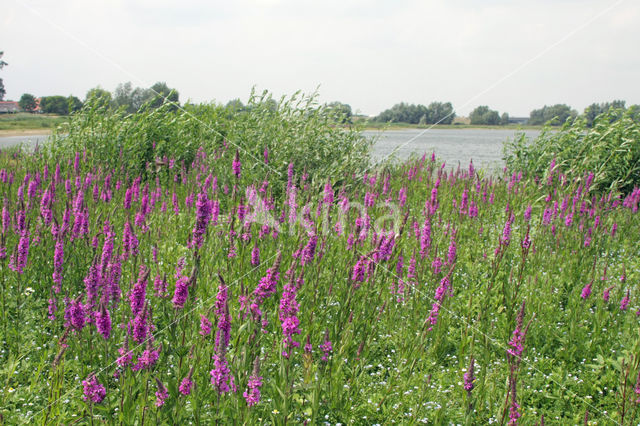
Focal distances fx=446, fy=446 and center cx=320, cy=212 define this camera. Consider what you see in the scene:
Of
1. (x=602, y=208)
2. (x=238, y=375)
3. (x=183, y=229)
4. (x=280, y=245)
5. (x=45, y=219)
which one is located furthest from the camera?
(x=602, y=208)

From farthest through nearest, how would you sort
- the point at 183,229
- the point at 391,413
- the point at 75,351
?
the point at 183,229 < the point at 75,351 < the point at 391,413

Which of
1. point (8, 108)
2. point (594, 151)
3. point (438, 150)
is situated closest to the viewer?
point (594, 151)

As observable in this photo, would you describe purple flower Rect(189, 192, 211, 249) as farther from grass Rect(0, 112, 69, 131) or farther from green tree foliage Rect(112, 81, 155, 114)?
grass Rect(0, 112, 69, 131)

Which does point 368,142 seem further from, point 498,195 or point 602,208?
point 602,208

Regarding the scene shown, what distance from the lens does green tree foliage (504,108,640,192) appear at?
30.0 ft

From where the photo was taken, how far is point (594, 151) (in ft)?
30.4

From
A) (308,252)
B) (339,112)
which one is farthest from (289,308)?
(339,112)

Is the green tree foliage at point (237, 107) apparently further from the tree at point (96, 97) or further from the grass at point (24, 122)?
the grass at point (24, 122)

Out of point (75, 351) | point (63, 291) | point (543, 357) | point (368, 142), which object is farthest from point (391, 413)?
point (368, 142)

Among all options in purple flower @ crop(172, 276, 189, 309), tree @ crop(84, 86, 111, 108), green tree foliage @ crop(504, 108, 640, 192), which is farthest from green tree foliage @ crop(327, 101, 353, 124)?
purple flower @ crop(172, 276, 189, 309)

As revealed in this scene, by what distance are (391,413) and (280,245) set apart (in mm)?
2240

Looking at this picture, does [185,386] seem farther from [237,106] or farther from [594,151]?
[594,151]

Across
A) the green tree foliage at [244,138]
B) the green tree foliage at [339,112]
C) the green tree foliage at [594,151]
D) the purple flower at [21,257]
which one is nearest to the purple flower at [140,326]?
the purple flower at [21,257]

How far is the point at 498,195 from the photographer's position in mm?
8945
